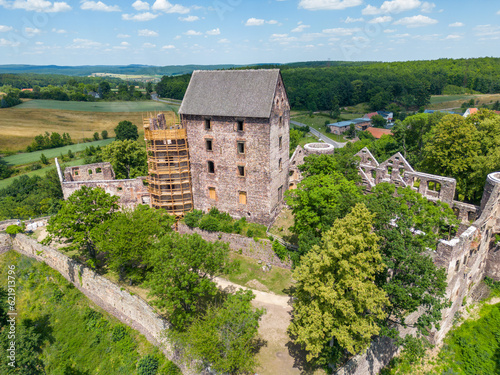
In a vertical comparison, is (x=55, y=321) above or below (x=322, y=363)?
below

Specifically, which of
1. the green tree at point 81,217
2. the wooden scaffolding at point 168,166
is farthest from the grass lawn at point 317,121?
the green tree at point 81,217

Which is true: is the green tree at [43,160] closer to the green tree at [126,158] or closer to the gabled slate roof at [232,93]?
the green tree at [126,158]

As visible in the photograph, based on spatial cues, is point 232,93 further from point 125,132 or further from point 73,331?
point 125,132

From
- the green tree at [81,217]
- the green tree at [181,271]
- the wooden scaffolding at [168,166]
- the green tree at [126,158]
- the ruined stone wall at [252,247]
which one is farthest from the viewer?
the green tree at [126,158]

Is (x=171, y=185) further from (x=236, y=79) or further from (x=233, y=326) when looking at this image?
(x=233, y=326)

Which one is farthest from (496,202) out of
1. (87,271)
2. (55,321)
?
(55,321)

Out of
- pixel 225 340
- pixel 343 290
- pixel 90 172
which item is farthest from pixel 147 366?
pixel 90 172
